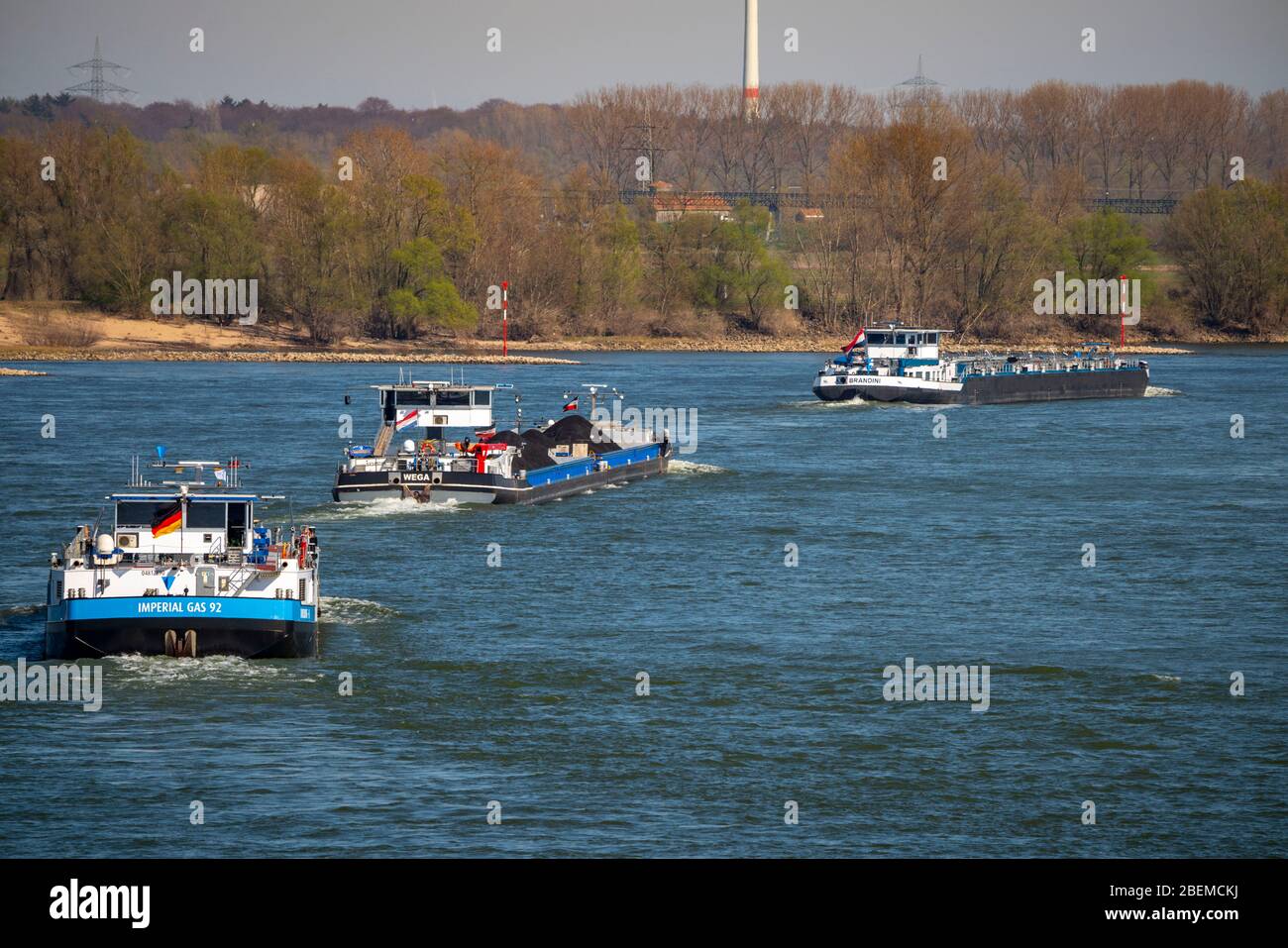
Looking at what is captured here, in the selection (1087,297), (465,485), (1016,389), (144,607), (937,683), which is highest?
(1087,297)

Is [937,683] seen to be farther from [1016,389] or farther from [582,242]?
[582,242]

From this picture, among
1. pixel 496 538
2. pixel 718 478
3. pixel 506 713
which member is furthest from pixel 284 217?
pixel 506 713

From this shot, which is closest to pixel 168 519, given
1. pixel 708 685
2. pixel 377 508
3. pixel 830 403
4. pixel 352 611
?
pixel 352 611

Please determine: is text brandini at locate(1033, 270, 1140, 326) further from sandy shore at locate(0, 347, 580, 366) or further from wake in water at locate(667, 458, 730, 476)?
wake in water at locate(667, 458, 730, 476)

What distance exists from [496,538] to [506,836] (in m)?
28.3

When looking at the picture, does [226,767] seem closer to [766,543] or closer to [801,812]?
[801,812]

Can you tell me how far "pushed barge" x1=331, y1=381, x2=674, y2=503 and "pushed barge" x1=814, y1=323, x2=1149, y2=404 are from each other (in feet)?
124

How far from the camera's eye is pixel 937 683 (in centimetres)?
3428

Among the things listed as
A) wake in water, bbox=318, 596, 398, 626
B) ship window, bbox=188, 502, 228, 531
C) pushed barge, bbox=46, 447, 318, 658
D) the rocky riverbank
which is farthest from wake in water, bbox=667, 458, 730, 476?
the rocky riverbank

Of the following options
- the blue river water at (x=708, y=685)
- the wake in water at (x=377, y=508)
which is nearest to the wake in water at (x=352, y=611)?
the blue river water at (x=708, y=685)

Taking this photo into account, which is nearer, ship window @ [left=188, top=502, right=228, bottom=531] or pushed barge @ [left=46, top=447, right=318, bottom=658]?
pushed barge @ [left=46, top=447, right=318, bottom=658]

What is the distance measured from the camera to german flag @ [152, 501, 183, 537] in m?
35.1
